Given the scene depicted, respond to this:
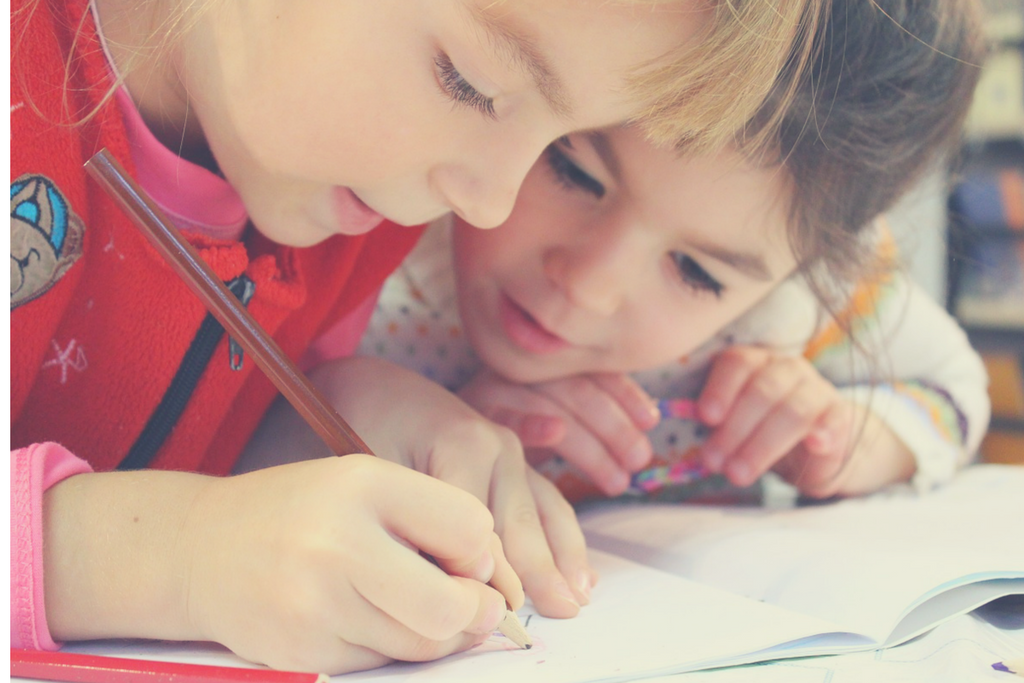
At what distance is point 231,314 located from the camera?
379mm

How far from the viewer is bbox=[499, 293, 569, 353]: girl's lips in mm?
637

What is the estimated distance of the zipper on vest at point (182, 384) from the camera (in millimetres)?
512

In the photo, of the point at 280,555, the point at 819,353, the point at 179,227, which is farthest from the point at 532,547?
the point at 819,353

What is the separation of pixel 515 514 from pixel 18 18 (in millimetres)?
323

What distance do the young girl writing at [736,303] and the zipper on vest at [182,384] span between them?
0.18 metres

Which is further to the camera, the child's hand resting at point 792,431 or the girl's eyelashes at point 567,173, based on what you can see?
the child's hand resting at point 792,431

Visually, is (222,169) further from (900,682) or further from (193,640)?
(900,682)

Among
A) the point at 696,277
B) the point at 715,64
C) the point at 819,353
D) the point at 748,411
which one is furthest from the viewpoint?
the point at 819,353

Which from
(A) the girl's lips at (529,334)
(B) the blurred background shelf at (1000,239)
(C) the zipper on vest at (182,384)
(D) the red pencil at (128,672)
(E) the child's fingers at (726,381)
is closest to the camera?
(D) the red pencil at (128,672)

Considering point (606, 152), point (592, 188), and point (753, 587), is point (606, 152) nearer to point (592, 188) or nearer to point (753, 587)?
point (592, 188)

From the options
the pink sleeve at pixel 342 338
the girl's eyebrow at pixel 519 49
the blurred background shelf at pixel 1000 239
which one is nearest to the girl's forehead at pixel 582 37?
the girl's eyebrow at pixel 519 49

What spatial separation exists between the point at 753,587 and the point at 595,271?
20cm

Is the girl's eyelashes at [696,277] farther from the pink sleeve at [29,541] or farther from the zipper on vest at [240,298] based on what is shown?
the pink sleeve at [29,541]

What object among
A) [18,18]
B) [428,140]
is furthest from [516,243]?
[18,18]
